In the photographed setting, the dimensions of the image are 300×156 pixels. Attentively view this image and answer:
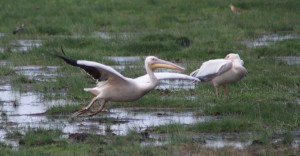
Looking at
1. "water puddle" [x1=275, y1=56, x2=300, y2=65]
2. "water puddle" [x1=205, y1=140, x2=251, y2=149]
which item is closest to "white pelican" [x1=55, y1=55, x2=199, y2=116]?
"water puddle" [x1=205, y1=140, x2=251, y2=149]

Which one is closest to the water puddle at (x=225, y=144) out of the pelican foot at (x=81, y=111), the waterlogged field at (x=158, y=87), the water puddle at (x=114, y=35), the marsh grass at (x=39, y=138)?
the waterlogged field at (x=158, y=87)

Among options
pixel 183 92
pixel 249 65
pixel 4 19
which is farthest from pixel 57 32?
pixel 183 92

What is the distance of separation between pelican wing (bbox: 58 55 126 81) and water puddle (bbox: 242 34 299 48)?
7.96m

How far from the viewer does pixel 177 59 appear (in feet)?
57.3

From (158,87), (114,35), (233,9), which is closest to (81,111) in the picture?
(158,87)

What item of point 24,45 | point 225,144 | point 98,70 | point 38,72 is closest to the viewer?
point 225,144

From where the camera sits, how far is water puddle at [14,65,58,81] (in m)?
15.2

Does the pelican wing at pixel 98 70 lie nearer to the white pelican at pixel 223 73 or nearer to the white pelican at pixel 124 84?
the white pelican at pixel 124 84

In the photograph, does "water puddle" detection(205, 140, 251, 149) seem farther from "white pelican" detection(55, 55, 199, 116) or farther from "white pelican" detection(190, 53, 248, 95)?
"white pelican" detection(190, 53, 248, 95)

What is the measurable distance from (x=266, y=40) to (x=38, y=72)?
20.5ft

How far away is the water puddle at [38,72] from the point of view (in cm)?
1516

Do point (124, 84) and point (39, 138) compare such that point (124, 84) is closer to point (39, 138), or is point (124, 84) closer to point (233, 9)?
point (39, 138)

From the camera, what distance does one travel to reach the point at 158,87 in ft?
46.1

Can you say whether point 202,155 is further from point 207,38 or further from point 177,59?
point 207,38
